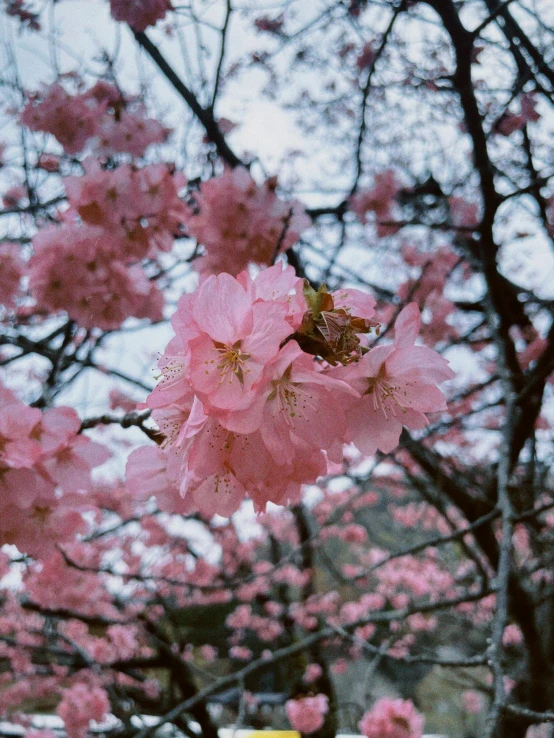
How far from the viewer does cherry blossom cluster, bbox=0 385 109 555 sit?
3.31ft

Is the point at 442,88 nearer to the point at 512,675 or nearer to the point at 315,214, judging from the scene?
the point at 315,214

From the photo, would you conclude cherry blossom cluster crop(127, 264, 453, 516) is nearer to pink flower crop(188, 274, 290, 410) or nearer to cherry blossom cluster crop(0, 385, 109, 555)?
pink flower crop(188, 274, 290, 410)

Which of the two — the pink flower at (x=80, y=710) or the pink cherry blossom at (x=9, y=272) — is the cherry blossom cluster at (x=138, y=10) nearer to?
the pink cherry blossom at (x=9, y=272)

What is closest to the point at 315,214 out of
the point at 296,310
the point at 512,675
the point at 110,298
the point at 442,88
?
the point at 442,88

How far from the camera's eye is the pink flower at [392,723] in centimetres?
203

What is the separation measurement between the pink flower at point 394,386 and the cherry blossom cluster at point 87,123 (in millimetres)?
2138

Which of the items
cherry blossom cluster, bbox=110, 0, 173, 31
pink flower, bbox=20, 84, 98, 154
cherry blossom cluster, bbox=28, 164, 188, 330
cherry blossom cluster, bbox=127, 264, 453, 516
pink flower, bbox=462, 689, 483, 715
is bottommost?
cherry blossom cluster, bbox=127, 264, 453, 516

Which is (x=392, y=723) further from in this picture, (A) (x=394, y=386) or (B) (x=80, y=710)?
(B) (x=80, y=710)

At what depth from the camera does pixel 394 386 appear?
0.77 meters

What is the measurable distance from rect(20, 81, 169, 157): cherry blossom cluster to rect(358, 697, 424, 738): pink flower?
271 cm

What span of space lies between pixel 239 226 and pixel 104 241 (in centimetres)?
50

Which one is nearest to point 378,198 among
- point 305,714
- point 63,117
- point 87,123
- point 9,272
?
point 87,123

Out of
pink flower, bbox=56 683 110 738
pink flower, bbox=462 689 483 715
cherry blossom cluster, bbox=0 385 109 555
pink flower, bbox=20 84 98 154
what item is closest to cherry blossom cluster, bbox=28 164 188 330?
pink flower, bbox=20 84 98 154

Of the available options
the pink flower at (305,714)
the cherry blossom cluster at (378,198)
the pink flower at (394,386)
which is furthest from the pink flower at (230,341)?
the pink flower at (305,714)
